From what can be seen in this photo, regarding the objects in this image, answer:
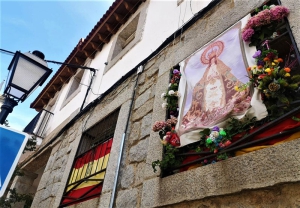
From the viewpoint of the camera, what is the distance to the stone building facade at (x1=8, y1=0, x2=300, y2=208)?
1.46m

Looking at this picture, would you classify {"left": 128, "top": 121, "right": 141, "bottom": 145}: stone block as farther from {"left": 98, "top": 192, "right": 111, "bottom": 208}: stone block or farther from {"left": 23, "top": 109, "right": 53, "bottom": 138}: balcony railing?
{"left": 23, "top": 109, "right": 53, "bottom": 138}: balcony railing

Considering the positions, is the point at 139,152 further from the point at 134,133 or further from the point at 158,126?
the point at 158,126

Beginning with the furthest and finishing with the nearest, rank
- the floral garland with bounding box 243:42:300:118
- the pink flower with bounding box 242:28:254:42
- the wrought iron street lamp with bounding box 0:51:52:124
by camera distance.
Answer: the wrought iron street lamp with bounding box 0:51:52:124
the pink flower with bounding box 242:28:254:42
the floral garland with bounding box 243:42:300:118

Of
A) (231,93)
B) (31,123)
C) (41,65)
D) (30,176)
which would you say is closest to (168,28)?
(41,65)

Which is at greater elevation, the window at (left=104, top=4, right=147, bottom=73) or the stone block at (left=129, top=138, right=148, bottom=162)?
the window at (left=104, top=4, right=147, bottom=73)

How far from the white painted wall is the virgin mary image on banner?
47.5 inches

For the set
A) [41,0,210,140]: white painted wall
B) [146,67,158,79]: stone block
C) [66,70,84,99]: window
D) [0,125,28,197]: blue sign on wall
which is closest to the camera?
[0,125,28,197]: blue sign on wall

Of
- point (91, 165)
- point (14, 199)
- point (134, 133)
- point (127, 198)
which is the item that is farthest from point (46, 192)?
point (127, 198)

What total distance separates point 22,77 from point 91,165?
1499 millimetres

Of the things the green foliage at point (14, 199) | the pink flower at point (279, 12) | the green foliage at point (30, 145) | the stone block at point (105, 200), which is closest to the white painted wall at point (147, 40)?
the green foliage at point (30, 145)

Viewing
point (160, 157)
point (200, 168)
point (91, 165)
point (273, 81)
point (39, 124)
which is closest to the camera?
point (273, 81)

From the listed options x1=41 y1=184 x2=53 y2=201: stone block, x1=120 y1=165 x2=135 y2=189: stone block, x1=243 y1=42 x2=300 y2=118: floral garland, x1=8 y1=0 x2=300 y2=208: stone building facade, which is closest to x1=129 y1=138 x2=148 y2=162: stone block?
x1=8 y1=0 x2=300 y2=208: stone building facade

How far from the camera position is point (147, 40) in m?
4.33

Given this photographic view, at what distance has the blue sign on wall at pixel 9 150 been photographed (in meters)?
2.32
